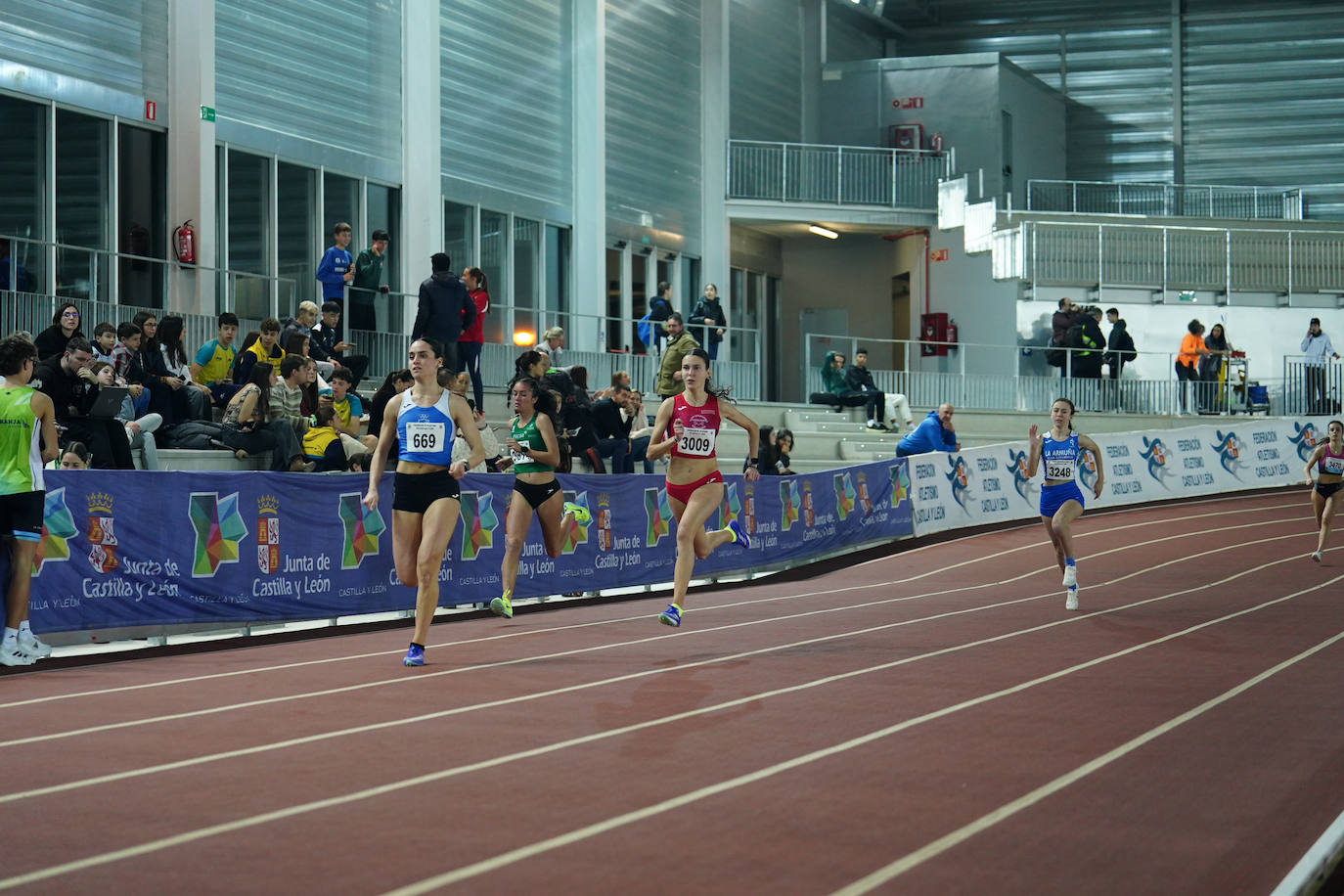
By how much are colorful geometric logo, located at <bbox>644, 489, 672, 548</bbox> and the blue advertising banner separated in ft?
0.07

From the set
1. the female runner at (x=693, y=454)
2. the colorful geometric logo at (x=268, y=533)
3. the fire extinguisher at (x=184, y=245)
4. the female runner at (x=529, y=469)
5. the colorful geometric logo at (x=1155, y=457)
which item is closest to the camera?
the female runner at (x=693, y=454)

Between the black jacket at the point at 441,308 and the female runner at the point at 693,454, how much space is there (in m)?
7.32

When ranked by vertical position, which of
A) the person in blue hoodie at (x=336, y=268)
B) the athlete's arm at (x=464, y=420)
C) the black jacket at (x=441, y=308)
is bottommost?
the athlete's arm at (x=464, y=420)

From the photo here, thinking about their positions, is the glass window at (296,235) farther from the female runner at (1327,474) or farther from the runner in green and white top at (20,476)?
the female runner at (1327,474)

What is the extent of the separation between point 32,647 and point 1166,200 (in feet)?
126

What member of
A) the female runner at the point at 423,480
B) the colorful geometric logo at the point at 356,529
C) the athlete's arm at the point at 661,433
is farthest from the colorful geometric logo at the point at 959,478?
the female runner at the point at 423,480

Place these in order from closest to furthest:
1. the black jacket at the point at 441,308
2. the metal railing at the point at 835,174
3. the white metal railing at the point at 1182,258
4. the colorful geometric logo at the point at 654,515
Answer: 1. the colorful geometric logo at the point at 654,515
2. the black jacket at the point at 441,308
3. the metal railing at the point at 835,174
4. the white metal railing at the point at 1182,258

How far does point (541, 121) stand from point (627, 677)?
22.7 metres

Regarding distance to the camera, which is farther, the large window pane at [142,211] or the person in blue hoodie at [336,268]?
the person in blue hoodie at [336,268]

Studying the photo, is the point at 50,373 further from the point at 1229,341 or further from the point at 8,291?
the point at 1229,341

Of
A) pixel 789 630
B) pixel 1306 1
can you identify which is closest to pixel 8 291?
pixel 789 630

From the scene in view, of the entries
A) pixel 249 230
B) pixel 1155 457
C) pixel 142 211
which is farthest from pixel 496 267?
pixel 1155 457

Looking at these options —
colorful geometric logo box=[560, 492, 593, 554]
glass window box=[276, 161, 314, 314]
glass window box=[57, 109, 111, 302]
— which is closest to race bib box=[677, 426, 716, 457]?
colorful geometric logo box=[560, 492, 593, 554]

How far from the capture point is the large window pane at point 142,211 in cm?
2120
